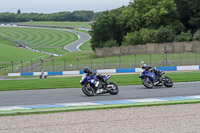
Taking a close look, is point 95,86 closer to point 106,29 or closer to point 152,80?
point 152,80

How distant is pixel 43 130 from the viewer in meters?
9.07

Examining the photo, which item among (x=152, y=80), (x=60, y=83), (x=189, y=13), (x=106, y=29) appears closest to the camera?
(x=152, y=80)

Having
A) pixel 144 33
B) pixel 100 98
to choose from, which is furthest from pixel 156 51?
pixel 100 98

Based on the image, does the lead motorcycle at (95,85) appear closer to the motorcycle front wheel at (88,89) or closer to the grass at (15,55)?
the motorcycle front wheel at (88,89)

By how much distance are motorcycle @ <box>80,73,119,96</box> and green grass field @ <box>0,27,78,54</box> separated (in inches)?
3462

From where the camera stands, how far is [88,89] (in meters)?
16.5

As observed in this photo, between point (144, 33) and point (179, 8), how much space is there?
739 inches

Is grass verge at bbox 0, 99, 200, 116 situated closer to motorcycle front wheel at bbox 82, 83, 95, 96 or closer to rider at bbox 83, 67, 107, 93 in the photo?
motorcycle front wheel at bbox 82, 83, 95, 96

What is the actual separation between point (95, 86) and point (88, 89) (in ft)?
1.04

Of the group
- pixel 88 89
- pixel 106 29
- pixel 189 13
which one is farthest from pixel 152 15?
pixel 88 89

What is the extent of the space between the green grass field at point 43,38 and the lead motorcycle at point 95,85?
87.9 m

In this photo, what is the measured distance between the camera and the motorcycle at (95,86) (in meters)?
16.4

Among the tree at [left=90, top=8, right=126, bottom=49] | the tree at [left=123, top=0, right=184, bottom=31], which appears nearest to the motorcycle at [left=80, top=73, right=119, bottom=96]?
the tree at [left=123, top=0, right=184, bottom=31]

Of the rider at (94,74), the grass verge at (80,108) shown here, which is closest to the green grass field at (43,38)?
the rider at (94,74)
